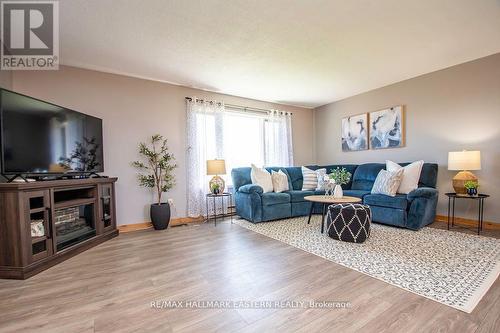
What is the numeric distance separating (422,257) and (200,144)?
3.62 m

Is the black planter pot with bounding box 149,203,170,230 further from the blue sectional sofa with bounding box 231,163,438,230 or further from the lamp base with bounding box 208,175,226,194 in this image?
the blue sectional sofa with bounding box 231,163,438,230

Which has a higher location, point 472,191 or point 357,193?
point 472,191

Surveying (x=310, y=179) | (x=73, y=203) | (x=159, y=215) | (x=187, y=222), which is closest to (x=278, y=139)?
(x=310, y=179)

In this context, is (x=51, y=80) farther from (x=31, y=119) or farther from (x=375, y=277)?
(x=375, y=277)

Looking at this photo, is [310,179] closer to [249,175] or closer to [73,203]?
[249,175]

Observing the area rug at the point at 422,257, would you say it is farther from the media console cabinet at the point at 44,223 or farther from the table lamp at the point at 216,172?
the media console cabinet at the point at 44,223

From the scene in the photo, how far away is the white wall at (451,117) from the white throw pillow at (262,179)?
225 cm

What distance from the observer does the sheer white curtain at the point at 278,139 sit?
5273mm

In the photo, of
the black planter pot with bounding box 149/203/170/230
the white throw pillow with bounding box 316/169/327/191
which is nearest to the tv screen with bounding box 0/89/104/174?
the black planter pot with bounding box 149/203/170/230

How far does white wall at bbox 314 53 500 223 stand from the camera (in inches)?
130

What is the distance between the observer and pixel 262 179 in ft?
14.2

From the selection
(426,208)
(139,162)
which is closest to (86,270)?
(139,162)

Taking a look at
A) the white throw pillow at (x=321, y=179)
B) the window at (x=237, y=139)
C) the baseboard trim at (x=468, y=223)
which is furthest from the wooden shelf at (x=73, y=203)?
the baseboard trim at (x=468, y=223)

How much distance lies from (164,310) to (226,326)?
481mm
